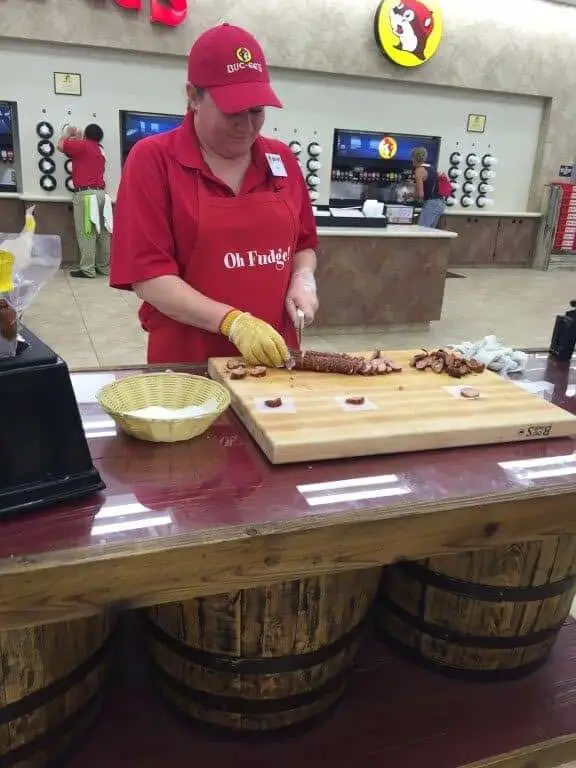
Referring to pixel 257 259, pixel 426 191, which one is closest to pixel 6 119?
pixel 426 191

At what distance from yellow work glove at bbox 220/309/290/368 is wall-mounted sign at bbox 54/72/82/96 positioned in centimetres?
762

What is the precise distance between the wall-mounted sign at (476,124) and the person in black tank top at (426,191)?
1.17 m

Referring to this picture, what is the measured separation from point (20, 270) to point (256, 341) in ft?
2.47

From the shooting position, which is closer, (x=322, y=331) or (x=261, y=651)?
(x=261, y=651)

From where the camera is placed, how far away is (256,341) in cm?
190

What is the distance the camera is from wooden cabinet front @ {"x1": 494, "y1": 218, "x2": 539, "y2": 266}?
35.9ft

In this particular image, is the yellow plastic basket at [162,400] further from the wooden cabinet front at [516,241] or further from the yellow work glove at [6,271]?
the wooden cabinet front at [516,241]

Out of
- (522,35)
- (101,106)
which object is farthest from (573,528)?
(522,35)

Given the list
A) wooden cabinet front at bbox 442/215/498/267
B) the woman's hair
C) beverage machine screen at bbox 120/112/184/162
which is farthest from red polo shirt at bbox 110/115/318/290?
wooden cabinet front at bbox 442/215/498/267

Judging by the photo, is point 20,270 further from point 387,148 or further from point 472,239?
point 472,239

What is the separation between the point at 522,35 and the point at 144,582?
37.1 ft

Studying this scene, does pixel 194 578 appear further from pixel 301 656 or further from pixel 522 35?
pixel 522 35

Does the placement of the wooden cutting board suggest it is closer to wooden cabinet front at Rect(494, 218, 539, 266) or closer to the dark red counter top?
the dark red counter top

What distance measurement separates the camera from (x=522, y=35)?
1008 centimetres
